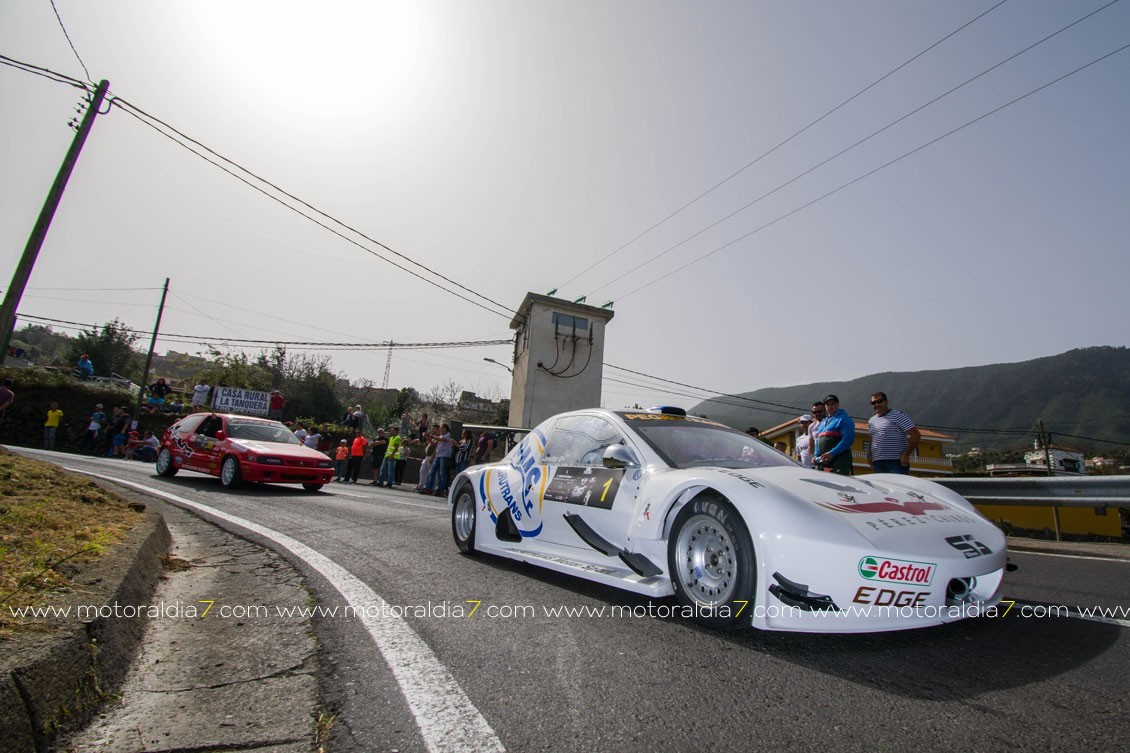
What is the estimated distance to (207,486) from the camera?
9820 mm

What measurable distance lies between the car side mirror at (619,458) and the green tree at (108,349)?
2288 inches

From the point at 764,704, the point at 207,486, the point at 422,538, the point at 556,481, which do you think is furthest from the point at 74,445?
the point at 764,704

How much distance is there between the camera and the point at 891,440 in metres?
6.52

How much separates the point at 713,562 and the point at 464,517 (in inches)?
107

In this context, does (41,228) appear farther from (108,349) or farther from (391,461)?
(108,349)

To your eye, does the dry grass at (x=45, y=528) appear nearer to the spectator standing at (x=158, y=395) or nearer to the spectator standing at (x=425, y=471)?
the spectator standing at (x=425, y=471)

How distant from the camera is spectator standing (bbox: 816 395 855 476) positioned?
21.4 ft

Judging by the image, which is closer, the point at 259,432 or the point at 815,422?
the point at 815,422

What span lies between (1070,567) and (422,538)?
5.63 m

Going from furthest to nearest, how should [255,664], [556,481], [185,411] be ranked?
[185,411] → [556,481] → [255,664]

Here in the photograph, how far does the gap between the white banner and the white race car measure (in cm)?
3282

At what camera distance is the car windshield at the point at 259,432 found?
33.4 feet

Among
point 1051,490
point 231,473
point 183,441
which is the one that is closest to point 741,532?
point 1051,490

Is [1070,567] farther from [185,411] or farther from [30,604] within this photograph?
[185,411]
